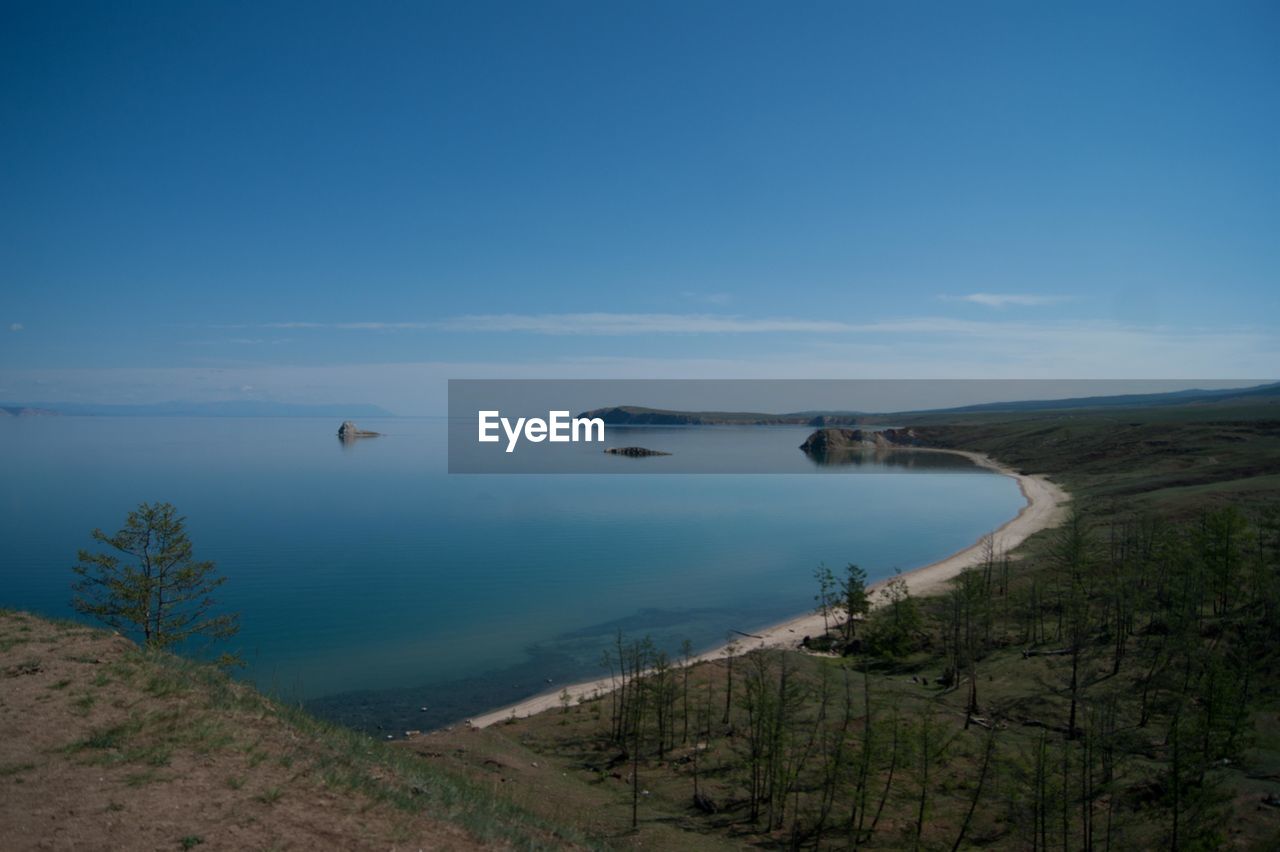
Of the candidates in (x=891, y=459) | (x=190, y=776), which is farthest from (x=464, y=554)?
(x=891, y=459)

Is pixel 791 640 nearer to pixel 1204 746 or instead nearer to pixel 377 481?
pixel 1204 746

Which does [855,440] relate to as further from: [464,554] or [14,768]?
[14,768]

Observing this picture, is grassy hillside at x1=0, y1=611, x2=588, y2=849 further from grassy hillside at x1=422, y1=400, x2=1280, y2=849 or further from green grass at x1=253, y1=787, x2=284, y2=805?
grassy hillside at x1=422, y1=400, x2=1280, y2=849

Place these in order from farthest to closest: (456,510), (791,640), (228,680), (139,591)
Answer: (456,510), (791,640), (139,591), (228,680)

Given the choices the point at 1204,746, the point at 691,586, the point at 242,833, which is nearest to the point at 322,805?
the point at 242,833

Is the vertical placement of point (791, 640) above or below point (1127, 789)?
below

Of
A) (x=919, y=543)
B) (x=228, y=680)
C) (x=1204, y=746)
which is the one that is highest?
(x=228, y=680)

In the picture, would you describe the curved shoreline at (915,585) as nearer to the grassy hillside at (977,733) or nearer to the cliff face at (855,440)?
the grassy hillside at (977,733)
